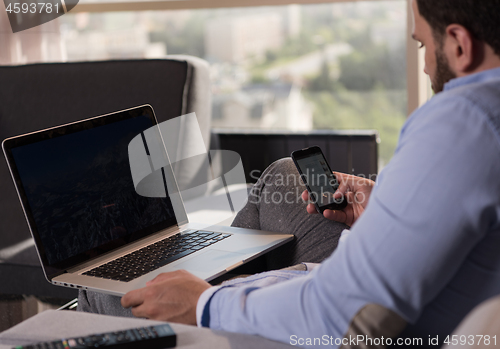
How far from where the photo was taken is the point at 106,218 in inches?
43.4

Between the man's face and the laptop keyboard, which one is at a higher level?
the man's face

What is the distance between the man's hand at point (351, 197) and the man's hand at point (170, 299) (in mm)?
382

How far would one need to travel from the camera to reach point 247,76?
3.03 metres

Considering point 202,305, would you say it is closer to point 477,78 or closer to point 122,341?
point 122,341

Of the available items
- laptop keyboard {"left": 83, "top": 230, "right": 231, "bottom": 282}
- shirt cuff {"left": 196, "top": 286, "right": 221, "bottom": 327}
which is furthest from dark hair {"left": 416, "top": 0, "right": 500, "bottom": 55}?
laptop keyboard {"left": 83, "top": 230, "right": 231, "bottom": 282}

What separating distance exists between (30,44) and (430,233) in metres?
2.29

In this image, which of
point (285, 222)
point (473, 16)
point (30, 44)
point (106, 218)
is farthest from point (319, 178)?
point (30, 44)

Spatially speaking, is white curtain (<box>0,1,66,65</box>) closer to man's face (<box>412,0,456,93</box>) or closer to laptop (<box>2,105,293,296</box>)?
laptop (<box>2,105,293,296</box>)

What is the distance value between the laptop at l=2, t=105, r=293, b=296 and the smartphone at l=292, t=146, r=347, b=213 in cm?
11

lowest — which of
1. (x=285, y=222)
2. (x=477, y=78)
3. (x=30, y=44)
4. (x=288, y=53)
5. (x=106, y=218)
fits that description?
(x=285, y=222)

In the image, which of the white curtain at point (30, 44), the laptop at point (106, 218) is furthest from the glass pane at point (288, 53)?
the laptop at point (106, 218)

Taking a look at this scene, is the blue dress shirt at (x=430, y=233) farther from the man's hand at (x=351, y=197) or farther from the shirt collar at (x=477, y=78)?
the man's hand at (x=351, y=197)

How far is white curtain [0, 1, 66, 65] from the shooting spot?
2.32m

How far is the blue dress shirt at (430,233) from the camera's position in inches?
21.6
